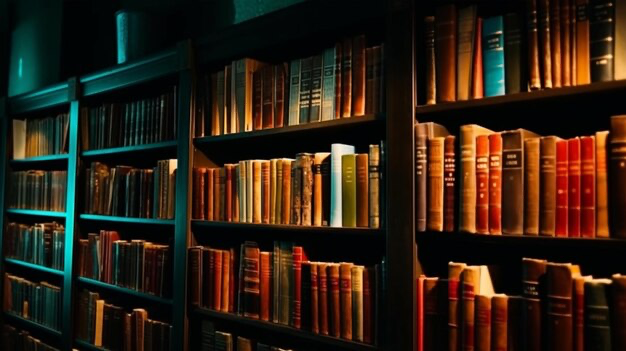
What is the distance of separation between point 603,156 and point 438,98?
1.36 feet

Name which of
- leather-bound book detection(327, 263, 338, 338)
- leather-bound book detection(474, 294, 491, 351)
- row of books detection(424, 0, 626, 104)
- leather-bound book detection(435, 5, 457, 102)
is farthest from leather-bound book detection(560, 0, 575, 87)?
leather-bound book detection(327, 263, 338, 338)

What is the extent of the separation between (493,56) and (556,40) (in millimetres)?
147

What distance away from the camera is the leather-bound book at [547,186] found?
1106 mm

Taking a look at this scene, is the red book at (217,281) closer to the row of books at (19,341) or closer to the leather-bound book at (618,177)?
the leather-bound book at (618,177)

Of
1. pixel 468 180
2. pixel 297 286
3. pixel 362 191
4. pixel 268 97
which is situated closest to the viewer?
pixel 468 180

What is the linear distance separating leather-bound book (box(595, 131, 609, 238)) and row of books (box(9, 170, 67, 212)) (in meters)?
2.50

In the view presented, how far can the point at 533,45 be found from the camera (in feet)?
3.81

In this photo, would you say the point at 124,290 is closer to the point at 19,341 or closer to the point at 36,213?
the point at 36,213

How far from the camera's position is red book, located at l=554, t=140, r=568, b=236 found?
1.09 metres

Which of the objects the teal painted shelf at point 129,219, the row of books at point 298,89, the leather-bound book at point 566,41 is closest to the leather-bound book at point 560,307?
the leather-bound book at point 566,41

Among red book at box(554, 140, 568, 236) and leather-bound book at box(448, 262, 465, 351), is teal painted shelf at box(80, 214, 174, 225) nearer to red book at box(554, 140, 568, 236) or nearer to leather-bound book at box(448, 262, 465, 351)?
leather-bound book at box(448, 262, 465, 351)

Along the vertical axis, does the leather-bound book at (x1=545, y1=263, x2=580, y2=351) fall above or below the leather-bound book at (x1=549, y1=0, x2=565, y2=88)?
below

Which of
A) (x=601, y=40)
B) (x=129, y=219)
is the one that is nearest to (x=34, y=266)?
(x=129, y=219)

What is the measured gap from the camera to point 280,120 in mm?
1668
